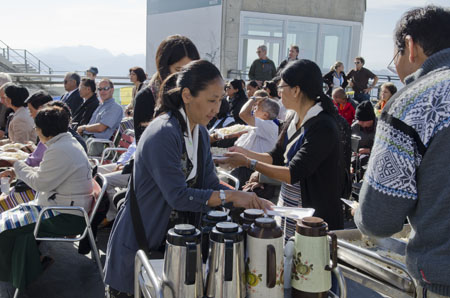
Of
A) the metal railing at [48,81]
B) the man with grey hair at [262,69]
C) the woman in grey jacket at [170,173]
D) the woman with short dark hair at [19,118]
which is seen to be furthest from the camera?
the metal railing at [48,81]

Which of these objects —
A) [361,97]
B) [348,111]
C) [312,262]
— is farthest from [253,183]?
[361,97]

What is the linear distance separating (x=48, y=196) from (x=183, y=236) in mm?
2546

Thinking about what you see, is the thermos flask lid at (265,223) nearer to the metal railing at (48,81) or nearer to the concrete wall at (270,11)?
the metal railing at (48,81)

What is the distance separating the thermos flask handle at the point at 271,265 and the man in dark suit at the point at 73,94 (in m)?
6.88

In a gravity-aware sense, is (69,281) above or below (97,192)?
below

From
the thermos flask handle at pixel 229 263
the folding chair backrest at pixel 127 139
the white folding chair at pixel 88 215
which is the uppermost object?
the thermos flask handle at pixel 229 263

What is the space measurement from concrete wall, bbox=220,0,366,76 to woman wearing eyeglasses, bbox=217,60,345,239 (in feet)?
45.3

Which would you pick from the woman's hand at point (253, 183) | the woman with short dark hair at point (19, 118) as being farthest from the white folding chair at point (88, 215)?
the woman with short dark hair at point (19, 118)

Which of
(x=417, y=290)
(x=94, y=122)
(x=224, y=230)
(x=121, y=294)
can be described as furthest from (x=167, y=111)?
(x=94, y=122)

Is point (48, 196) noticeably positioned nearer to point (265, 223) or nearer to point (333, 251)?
point (265, 223)

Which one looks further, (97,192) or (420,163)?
(97,192)

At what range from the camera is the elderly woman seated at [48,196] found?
340cm

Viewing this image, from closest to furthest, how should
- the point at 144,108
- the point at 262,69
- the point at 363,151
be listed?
the point at 144,108, the point at 363,151, the point at 262,69

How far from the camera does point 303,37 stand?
17.1m
